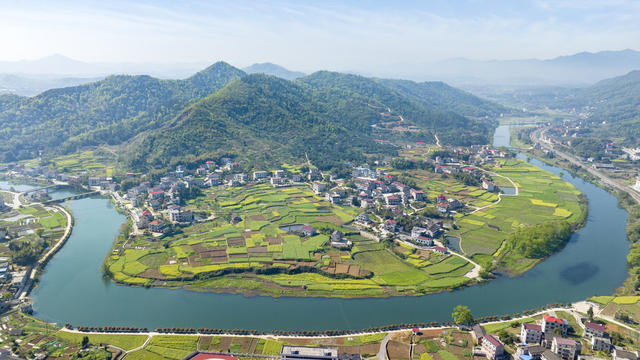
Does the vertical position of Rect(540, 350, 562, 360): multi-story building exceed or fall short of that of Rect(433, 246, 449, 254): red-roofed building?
it falls short

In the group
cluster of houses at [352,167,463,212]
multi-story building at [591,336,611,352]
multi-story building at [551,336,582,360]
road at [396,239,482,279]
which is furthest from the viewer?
cluster of houses at [352,167,463,212]

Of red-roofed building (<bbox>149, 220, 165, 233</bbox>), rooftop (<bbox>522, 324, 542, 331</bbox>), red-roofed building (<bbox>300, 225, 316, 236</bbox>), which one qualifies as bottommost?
rooftop (<bbox>522, 324, 542, 331</bbox>)

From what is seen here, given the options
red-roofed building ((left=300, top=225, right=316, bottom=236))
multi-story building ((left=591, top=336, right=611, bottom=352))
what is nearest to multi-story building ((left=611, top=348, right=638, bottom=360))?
multi-story building ((left=591, top=336, right=611, bottom=352))

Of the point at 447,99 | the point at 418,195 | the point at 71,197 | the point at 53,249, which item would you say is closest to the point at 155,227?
the point at 53,249

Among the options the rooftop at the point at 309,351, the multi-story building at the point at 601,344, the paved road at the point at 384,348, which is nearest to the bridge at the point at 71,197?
the rooftop at the point at 309,351

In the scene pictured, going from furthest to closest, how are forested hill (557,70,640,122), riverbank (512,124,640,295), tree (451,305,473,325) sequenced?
forested hill (557,70,640,122), riverbank (512,124,640,295), tree (451,305,473,325)

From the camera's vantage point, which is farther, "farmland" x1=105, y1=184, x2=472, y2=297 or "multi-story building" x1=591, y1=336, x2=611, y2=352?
"farmland" x1=105, y1=184, x2=472, y2=297

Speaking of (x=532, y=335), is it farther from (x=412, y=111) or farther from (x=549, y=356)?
(x=412, y=111)

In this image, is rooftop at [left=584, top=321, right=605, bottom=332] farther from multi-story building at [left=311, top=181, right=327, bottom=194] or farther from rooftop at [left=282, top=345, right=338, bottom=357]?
multi-story building at [left=311, top=181, right=327, bottom=194]
